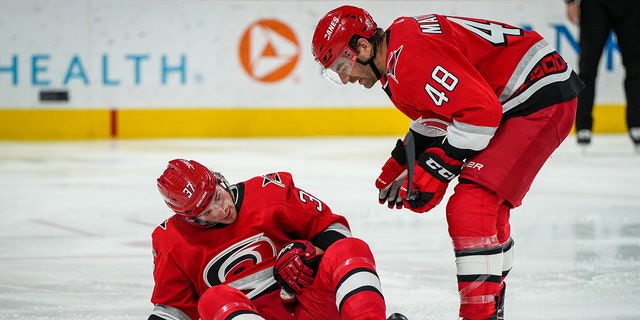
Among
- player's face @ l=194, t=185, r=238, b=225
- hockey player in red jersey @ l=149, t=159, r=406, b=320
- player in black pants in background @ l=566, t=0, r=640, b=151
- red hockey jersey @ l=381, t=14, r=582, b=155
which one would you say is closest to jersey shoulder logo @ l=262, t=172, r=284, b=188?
hockey player in red jersey @ l=149, t=159, r=406, b=320

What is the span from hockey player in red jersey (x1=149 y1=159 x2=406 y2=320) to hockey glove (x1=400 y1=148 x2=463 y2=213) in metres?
0.22

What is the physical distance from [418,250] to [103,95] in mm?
5991

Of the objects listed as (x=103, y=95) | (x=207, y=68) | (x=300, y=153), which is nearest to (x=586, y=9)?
(x=300, y=153)

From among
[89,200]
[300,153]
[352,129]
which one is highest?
[89,200]

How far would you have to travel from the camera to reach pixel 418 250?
12.1ft

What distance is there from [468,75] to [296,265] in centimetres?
58

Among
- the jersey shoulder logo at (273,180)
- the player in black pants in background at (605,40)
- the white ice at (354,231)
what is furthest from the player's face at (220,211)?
the player in black pants in background at (605,40)

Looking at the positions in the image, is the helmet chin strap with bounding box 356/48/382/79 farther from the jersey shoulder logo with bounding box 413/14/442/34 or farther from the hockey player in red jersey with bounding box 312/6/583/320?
the jersey shoulder logo with bounding box 413/14/442/34

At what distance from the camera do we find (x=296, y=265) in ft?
7.41

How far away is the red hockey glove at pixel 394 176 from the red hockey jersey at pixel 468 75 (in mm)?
102

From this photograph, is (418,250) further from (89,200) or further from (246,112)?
(246,112)

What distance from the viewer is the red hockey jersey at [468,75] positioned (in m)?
2.29

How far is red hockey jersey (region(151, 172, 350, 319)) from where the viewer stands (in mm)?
2383

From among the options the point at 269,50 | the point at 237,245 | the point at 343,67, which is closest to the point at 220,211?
the point at 237,245
